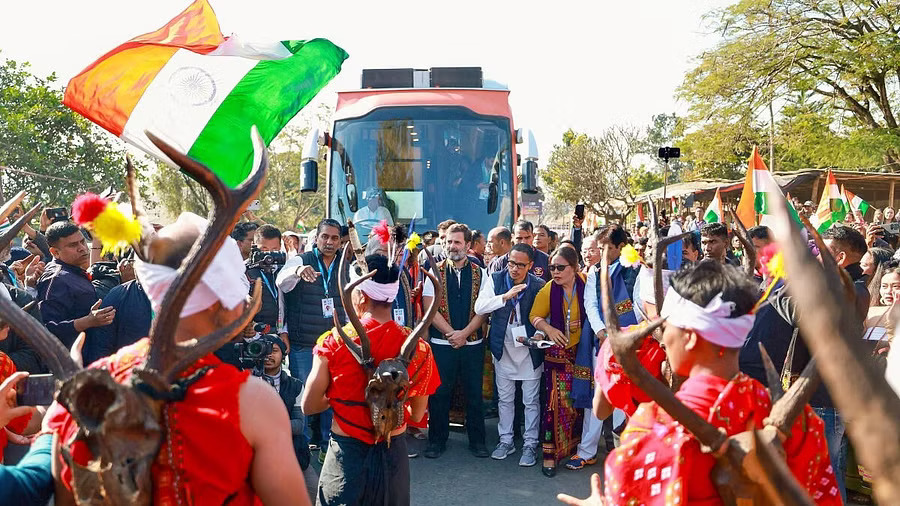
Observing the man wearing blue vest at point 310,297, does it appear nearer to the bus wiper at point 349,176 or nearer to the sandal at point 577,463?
the sandal at point 577,463

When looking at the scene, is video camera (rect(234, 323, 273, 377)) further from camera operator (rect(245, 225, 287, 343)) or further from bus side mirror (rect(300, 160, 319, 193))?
bus side mirror (rect(300, 160, 319, 193))

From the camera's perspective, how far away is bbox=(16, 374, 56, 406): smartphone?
1.99m

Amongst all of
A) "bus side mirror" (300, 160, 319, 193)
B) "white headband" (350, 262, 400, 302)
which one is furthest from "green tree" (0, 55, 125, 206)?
"white headband" (350, 262, 400, 302)

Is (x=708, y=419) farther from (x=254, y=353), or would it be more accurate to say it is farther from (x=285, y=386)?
(x=285, y=386)

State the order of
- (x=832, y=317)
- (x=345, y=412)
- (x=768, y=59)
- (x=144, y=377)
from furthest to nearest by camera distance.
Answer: (x=768, y=59), (x=345, y=412), (x=144, y=377), (x=832, y=317)

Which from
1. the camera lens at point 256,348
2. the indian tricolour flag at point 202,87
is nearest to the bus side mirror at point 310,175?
the indian tricolour flag at point 202,87

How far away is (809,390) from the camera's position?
186 cm

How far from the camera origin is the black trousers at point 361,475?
10.9ft

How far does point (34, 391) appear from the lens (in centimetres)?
199

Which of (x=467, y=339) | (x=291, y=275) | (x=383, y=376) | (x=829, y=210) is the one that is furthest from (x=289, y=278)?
(x=829, y=210)

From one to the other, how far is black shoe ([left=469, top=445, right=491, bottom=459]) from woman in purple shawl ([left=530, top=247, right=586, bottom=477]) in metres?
0.55

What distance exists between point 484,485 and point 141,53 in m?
4.25

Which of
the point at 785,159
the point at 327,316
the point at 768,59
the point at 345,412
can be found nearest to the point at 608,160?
the point at 785,159

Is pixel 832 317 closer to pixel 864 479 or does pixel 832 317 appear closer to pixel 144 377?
pixel 144 377
